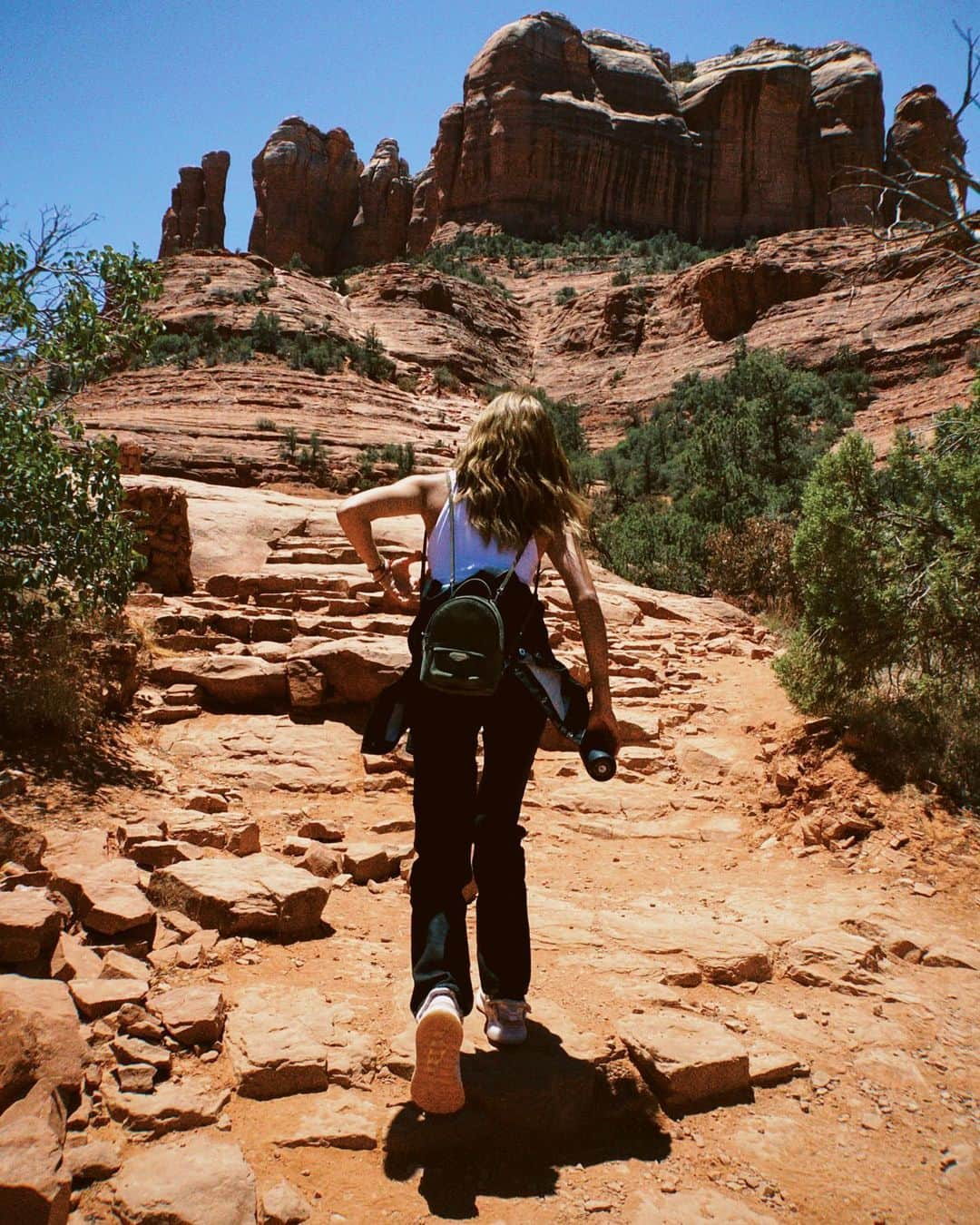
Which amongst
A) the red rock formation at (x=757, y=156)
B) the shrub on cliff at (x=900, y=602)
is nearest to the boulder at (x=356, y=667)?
the shrub on cliff at (x=900, y=602)

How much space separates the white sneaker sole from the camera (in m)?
2.01

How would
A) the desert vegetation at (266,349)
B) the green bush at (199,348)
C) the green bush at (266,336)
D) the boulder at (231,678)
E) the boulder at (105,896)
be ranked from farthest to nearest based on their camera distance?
the green bush at (266,336)
the desert vegetation at (266,349)
the green bush at (199,348)
the boulder at (231,678)
the boulder at (105,896)

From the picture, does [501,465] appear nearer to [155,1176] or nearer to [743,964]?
[155,1176]

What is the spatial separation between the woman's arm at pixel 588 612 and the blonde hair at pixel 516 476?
0.06 meters

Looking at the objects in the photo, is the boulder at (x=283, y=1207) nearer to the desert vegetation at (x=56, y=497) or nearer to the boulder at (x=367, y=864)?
the boulder at (x=367, y=864)

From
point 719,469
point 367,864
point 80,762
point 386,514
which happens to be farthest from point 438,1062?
point 719,469

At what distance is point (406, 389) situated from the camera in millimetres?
32250

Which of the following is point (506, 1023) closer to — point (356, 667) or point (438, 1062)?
point (438, 1062)

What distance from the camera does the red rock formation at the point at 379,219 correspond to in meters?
60.2

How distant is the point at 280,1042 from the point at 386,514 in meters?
1.44

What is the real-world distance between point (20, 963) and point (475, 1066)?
4.00 ft

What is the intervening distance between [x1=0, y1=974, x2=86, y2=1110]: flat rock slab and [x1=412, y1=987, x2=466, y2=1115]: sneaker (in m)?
0.76

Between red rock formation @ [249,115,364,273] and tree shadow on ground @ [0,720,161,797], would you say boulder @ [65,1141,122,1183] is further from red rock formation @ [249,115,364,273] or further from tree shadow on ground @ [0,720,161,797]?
red rock formation @ [249,115,364,273]

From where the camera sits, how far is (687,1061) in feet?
7.82
